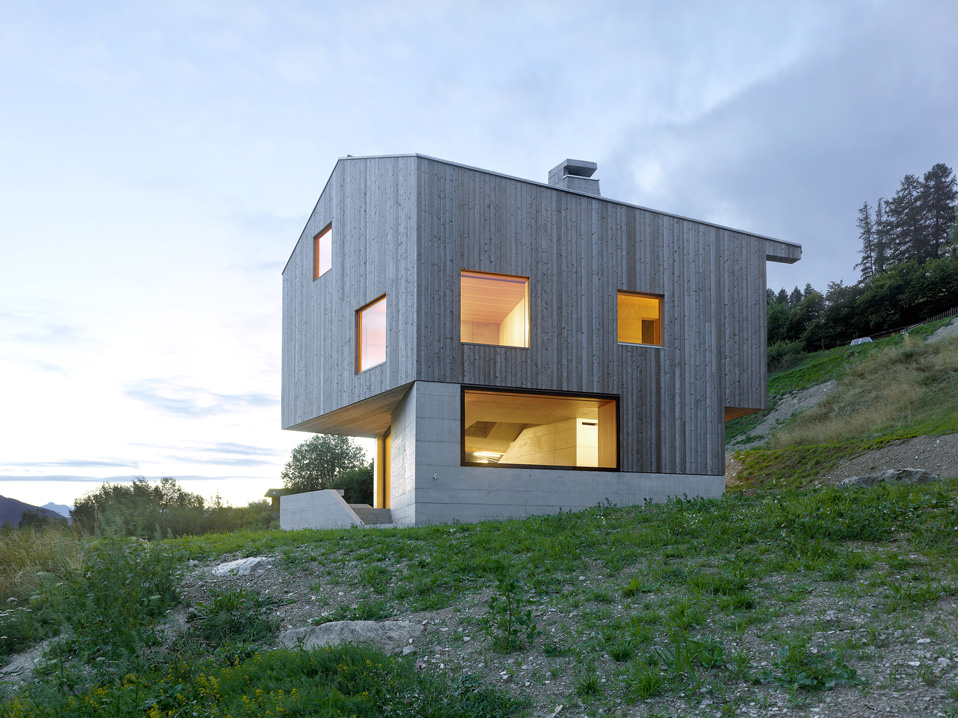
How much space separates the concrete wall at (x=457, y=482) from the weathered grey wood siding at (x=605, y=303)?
24.6 inches

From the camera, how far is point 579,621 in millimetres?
5664

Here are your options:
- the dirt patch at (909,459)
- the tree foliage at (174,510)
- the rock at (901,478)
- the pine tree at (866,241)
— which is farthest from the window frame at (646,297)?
the pine tree at (866,241)

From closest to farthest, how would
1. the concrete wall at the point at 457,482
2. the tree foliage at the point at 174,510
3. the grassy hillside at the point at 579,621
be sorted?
the grassy hillside at the point at 579,621 → the concrete wall at the point at 457,482 → the tree foliage at the point at 174,510

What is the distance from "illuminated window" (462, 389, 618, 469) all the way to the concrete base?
294 centimetres

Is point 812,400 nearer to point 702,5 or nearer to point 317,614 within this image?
point 702,5

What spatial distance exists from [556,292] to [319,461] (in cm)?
2589

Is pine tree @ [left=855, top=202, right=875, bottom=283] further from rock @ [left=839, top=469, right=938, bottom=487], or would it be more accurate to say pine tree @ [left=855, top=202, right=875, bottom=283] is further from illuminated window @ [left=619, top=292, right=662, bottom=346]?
rock @ [left=839, top=469, right=938, bottom=487]

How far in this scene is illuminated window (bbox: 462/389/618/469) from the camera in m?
14.5

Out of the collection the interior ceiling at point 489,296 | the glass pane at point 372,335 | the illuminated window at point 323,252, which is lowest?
the glass pane at point 372,335

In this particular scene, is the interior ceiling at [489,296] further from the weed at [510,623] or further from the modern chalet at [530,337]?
the weed at [510,623]

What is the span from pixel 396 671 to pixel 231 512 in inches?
715

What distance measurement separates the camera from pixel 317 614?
7004 mm

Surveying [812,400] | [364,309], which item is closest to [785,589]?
[364,309]

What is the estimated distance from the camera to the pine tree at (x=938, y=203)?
5547 centimetres
